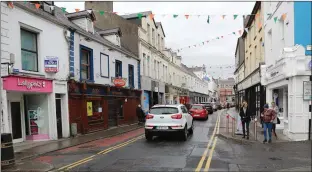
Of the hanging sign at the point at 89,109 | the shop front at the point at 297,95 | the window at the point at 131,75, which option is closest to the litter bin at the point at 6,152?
the hanging sign at the point at 89,109

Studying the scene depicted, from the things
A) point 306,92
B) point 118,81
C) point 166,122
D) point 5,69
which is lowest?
point 166,122

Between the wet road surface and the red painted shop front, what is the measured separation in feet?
15.4

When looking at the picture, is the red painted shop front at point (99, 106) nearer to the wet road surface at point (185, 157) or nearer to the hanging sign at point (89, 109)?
the hanging sign at point (89, 109)

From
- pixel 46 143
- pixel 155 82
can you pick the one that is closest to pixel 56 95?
pixel 46 143

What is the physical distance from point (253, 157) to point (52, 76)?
391 inches

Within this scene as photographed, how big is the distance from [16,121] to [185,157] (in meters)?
8.08

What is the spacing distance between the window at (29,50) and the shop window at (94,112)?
4.82 m

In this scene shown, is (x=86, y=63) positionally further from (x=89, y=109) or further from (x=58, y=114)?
(x=58, y=114)

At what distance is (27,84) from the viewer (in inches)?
480

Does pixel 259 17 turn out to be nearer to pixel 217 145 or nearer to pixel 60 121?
pixel 217 145

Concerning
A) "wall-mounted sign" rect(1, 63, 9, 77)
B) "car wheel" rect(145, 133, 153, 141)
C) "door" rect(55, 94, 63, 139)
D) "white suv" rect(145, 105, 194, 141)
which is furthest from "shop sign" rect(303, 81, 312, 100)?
"door" rect(55, 94, 63, 139)

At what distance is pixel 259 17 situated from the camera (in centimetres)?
2088

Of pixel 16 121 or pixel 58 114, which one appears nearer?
pixel 16 121

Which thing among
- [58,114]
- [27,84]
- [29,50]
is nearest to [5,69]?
[27,84]
